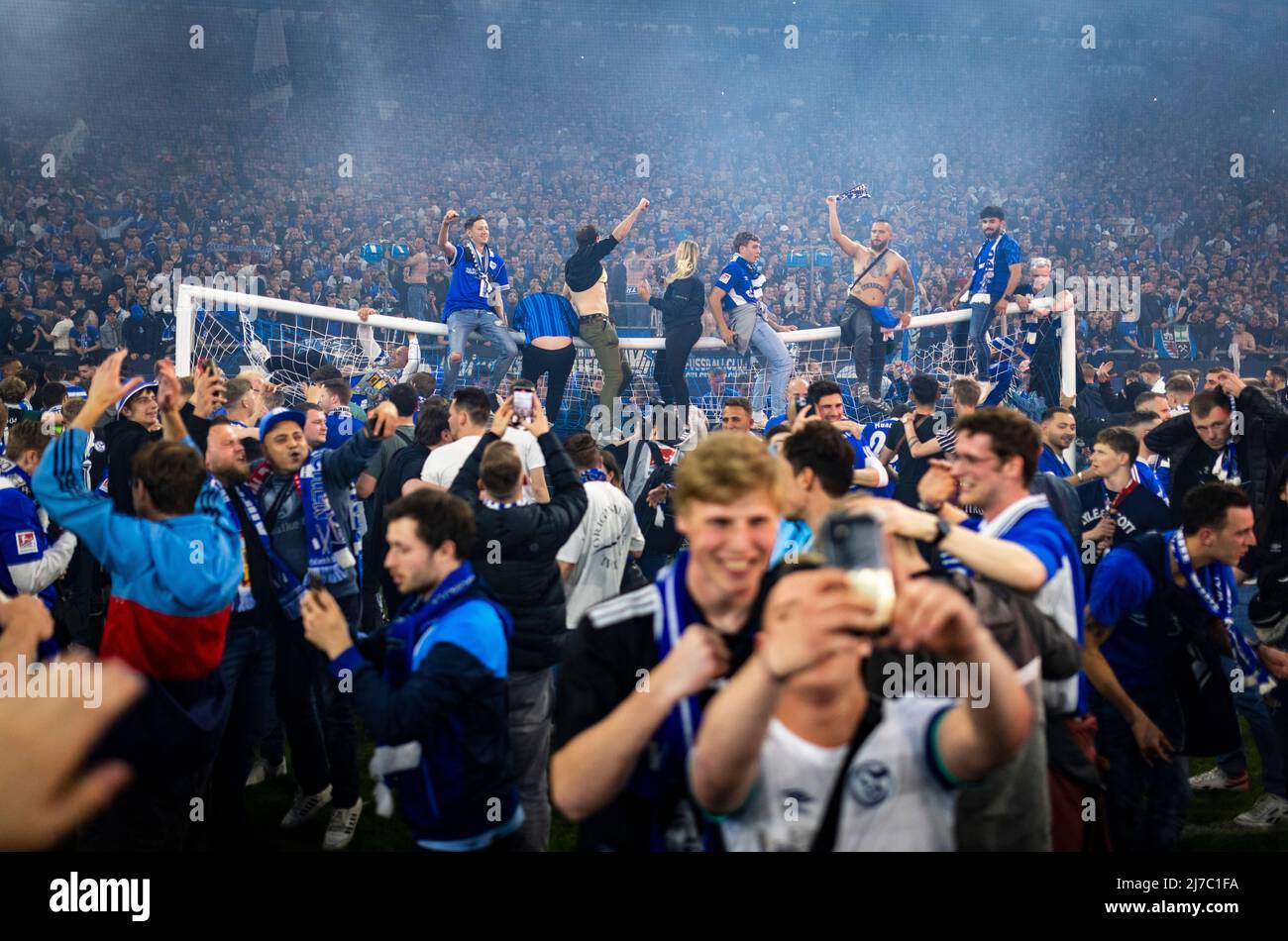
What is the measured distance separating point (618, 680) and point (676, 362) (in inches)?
343

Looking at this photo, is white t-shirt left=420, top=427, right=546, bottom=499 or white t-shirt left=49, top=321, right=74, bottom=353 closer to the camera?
white t-shirt left=420, top=427, right=546, bottom=499

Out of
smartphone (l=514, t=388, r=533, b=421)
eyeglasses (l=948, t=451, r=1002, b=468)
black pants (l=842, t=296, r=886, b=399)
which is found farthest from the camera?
black pants (l=842, t=296, r=886, b=399)

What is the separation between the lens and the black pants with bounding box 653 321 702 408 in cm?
1059

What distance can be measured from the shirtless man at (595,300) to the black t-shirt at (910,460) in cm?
368

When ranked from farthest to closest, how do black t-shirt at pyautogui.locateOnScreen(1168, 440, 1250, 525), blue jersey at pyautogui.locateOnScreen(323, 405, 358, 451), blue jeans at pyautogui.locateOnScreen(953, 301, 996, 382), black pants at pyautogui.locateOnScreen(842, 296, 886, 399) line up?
blue jeans at pyautogui.locateOnScreen(953, 301, 996, 382), black pants at pyautogui.locateOnScreen(842, 296, 886, 399), black t-shirt at pyautogui.locateOnScreen(1168, 440, 1250, 525), blue jersey at pyautogui.locateOnScreen(323, 405, 358, 451)

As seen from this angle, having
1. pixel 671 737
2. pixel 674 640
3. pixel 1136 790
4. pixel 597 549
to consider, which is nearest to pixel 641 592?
pixel 674 640

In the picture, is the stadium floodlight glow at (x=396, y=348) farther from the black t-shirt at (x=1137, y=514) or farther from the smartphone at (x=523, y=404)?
the smartphone at (x=523, y=404)

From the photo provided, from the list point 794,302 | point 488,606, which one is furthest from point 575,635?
point 794,302

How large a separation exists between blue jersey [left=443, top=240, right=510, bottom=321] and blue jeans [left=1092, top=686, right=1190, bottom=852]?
7.39 meters

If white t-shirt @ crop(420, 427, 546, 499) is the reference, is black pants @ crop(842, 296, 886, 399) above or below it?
above

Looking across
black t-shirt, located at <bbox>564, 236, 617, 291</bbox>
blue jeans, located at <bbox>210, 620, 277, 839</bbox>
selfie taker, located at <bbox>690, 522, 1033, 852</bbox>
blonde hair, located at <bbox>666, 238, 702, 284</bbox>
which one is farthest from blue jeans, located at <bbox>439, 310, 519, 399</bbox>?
selfie taker, located at <bbox>690, 522, 1033, 852</bbox>

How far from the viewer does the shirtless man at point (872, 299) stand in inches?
436

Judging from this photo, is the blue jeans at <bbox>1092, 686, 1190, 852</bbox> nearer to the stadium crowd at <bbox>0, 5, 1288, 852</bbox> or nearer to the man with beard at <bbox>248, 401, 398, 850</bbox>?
the stadium crowd at <bbox>0, 5, 1288, 852</bbox>

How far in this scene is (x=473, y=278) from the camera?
411 inches
